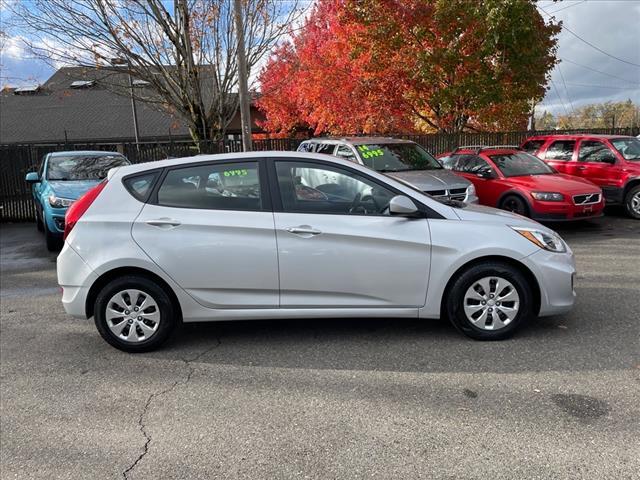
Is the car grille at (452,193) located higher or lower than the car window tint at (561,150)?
lower

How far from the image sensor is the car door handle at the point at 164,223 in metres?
4.43

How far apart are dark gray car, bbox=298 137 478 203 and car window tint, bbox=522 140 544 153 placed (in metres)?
3.56

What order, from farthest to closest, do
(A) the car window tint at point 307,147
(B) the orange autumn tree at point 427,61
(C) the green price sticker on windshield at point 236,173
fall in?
(B) the orange autumn tree at point 427,61 < (A) the car window tint at point 307,147 < (C) the green price sticker on windshield at point 236,173

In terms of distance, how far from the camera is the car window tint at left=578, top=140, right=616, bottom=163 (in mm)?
10898

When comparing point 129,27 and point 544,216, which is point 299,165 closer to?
point 544,216

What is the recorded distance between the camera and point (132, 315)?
14.8 ft

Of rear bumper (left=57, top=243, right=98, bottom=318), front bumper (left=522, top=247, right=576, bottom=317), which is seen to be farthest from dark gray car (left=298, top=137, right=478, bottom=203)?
rear bumper (left=57, top=243, right=98, bottom=318)

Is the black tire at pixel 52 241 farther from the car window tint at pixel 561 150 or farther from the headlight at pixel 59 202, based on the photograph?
the car window tint at pixel 561 150

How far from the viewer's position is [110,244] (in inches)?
175

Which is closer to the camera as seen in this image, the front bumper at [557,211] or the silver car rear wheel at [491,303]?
the silver car rear wheel at [491,303]

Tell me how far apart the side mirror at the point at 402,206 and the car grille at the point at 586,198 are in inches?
233

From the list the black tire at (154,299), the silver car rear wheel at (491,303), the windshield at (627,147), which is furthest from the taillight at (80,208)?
the windshield at (627,147)

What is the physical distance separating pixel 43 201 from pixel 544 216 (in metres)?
8.68

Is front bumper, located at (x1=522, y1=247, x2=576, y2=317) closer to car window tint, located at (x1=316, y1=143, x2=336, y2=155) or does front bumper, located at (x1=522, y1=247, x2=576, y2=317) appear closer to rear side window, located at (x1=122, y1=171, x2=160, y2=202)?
rear side window, located at (x1=122, y1=171, x2=160, y2=202)
